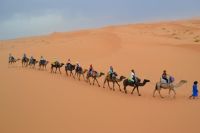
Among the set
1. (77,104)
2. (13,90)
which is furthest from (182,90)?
(13,90)

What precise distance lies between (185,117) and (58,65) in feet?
58.4

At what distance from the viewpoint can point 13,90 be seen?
21.9 metres

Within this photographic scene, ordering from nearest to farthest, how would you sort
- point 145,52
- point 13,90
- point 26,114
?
point 26,114 → point 13,90 → point 145,52

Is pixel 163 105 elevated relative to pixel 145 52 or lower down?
lower down

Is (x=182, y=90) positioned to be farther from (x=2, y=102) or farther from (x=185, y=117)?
(x=2, y=102)

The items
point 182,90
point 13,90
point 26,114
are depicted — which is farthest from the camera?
point 182,90

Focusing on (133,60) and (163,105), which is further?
(133,60)

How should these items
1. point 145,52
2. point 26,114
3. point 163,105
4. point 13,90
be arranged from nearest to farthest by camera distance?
point 26,114, point 163,105, point 13,90, point 145,52

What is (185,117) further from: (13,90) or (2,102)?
(13,90)

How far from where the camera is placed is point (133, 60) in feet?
116

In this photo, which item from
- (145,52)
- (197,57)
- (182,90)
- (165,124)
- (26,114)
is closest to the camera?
(165,124)

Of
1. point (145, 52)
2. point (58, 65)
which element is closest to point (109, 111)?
point (58, 65)

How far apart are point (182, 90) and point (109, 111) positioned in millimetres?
8972

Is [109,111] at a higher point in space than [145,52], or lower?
lower
